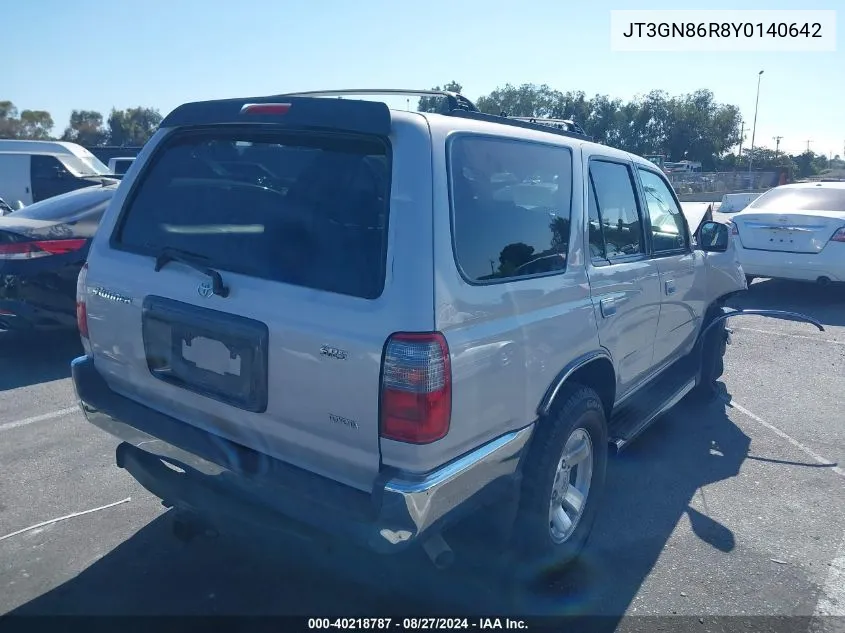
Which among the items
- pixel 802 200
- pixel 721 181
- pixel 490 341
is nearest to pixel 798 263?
pixel 802 200

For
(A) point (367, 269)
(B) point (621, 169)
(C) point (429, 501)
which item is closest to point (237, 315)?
(A) point (367, 269)

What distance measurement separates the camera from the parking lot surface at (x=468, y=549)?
3170 millimetres

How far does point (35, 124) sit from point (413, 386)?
73516mm

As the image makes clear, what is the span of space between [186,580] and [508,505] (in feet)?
5.00

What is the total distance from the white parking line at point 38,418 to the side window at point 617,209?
406 centimetres

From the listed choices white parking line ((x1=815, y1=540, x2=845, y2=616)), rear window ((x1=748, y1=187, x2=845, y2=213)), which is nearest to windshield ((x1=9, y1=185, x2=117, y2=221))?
white parking line ((x1=815, y1=540, x2=845, y2=616))

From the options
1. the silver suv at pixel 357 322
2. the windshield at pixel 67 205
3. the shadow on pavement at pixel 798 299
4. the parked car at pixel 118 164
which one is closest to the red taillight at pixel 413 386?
the silver suv at pixel 357 322

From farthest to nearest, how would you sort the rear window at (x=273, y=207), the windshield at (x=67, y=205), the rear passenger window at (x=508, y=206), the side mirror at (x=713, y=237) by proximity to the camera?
1. the windshield at (x=67, y=205)
2. the side mirror at (x=713, y=237)
3. the rear passenger window at (x=508, y=206)
4. the rear window at (x=273, y=207)

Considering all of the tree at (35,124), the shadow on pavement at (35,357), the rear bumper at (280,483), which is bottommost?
the shadow on pavement at (35,357)

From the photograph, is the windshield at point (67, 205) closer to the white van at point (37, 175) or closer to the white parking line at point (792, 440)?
the white parking line at point (792, 440)

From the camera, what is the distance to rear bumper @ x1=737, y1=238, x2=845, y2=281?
937 centimetres

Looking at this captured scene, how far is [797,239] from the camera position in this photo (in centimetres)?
965

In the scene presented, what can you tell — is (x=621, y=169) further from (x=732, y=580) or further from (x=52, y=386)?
(x=52, y=386)

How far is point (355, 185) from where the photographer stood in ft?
8.73
